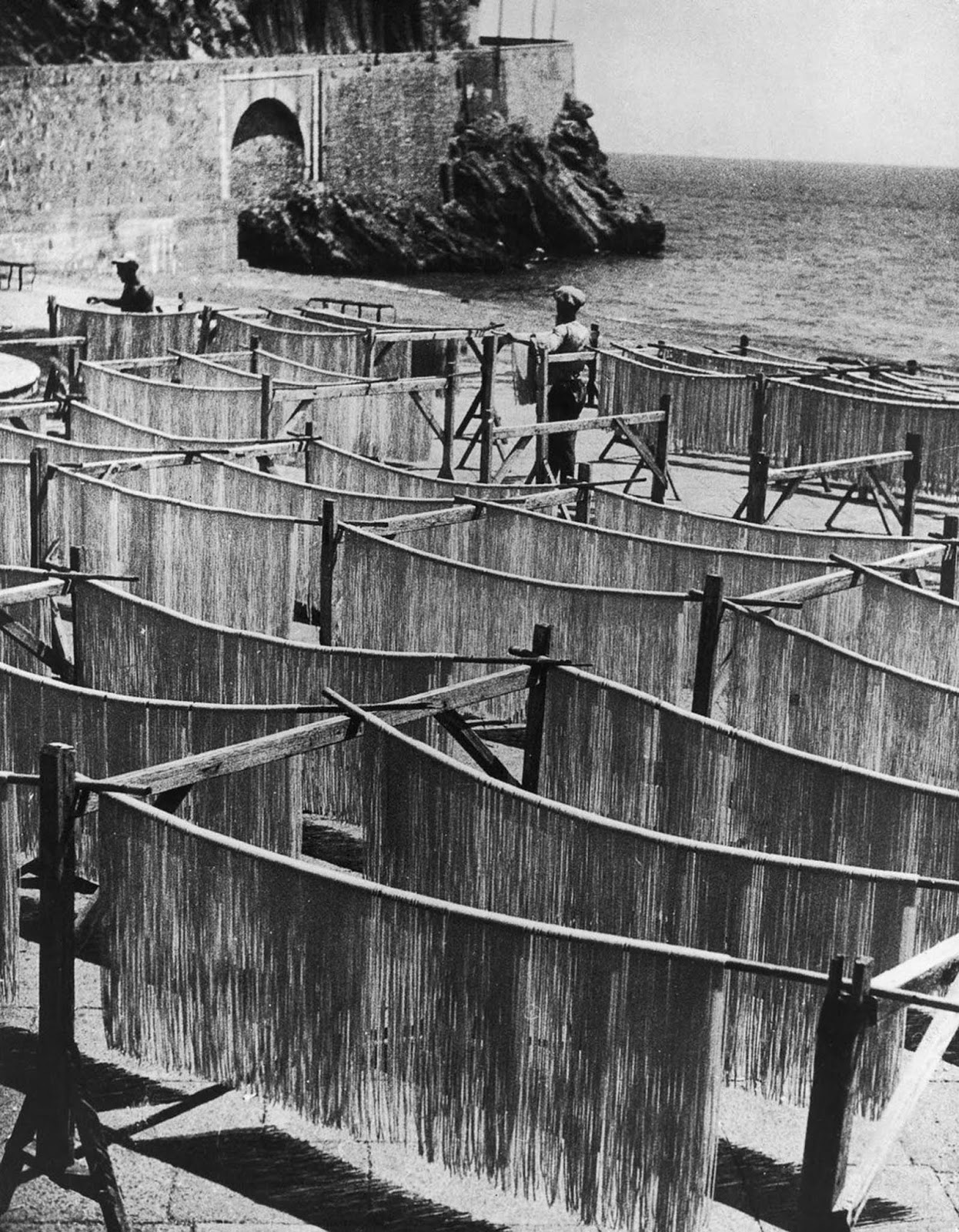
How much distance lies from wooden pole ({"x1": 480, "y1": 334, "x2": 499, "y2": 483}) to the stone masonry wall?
31.6 m

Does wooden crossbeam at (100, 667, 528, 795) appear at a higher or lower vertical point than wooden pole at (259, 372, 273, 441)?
lower

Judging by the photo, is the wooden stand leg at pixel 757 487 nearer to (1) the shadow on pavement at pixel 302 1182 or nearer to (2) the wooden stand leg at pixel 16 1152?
(1) the shadow on pavement at pixel 302 1182

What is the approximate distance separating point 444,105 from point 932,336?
26.9m

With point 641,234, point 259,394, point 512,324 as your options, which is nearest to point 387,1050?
point 259,394

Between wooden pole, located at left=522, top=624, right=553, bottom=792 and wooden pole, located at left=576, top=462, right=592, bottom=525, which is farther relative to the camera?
wooden pole, located at left=576, top=462, right=592, bottom=525

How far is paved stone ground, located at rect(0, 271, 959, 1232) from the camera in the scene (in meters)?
6.19

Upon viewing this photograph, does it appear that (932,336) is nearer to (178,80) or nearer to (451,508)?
(178,80)

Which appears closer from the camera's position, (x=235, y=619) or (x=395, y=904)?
(x=395, y=904)

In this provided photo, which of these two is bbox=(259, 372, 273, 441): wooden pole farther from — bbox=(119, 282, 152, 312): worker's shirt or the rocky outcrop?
the rocky outcrop

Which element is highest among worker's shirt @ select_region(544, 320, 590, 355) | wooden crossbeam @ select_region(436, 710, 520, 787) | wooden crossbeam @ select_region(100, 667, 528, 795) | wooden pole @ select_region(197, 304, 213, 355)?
worker's shirt @ select_region(544, 320, 590, 355)

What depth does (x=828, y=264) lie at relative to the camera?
4924 inches

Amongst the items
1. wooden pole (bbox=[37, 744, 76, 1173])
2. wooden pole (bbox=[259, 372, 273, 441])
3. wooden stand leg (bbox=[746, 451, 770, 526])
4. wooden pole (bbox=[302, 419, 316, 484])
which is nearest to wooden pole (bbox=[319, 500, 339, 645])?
wooden pole (bbox=[302, 419, 316, 484])

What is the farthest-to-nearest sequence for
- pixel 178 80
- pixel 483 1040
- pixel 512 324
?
pixel 178 80 < pixel 512 324 < pixel 483 1040

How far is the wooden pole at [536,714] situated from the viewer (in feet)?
26.6
